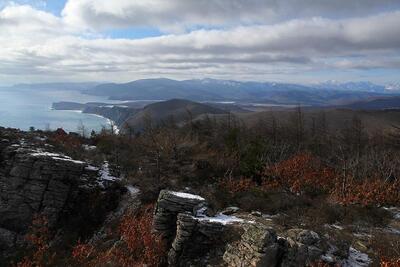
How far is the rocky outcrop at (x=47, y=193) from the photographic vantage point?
80.4ft

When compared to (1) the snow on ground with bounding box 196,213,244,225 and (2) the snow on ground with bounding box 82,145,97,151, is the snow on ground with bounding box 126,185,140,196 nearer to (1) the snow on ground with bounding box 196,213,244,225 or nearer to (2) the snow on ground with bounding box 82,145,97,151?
(1) the snow on ground with bounding box 196,213,244,225

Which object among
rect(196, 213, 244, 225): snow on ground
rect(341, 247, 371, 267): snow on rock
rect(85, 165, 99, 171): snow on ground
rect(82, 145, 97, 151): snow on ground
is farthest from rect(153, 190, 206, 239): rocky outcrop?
rect(82, 145, 97, 151): snow on ground

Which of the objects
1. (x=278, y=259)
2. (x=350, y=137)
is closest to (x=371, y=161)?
(x=278, y=259)

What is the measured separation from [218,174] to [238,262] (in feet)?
51.2

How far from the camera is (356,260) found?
15766 millimetres

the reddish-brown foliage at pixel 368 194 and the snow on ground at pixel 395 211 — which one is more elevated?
the reddish-brown foliage at pixel 368 194

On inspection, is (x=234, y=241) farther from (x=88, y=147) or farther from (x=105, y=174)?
(x=88, y=147)

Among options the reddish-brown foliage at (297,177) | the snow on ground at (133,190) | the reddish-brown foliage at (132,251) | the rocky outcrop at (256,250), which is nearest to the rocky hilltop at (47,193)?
the snow on ground at (133,190)

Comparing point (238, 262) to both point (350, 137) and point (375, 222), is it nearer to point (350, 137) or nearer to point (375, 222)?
point (375, 222)

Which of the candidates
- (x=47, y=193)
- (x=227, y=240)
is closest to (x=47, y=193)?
(x=47, y=193)

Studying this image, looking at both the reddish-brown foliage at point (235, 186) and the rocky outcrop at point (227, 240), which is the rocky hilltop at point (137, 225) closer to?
the rocky outcrop at point (227, 240)

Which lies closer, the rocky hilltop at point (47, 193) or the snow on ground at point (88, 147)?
the rocky hilltop at point (47, 193)

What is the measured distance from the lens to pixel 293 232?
53.1 feet

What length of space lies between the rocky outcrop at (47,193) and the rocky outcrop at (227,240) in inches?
301
